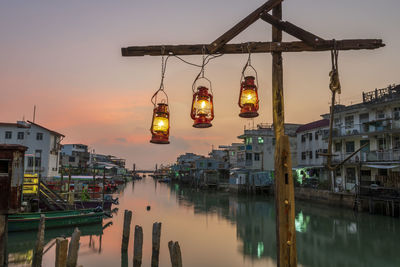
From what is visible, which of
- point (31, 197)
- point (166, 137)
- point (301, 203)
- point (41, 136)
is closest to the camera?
point (166, 137)

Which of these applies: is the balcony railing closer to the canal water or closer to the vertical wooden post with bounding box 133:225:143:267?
the canal water

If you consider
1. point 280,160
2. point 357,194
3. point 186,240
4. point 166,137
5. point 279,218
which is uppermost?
point 166,137

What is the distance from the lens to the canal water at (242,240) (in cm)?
1453

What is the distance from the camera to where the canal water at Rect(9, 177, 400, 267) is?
14531 millimetres

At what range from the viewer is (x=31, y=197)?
19.2m

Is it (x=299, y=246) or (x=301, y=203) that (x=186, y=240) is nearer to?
(x=299, y=246)

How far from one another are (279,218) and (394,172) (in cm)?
3092

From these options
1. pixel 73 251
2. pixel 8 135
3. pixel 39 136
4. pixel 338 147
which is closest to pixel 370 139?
pixel 338 147

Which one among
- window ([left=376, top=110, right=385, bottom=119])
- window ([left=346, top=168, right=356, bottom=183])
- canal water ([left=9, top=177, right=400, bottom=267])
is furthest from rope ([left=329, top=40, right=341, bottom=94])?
window ([left=346, top=168, right=356, bottom=183])

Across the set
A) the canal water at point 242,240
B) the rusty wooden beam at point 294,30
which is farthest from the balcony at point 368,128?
the rusty wooden beam at point 294,30

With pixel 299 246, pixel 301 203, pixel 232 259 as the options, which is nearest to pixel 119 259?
pixel 232 259

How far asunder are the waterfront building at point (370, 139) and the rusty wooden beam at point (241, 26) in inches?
1051

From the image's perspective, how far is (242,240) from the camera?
62.3 ft

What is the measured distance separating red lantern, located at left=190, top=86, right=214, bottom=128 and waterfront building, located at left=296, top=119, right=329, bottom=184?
35685 millimetres
